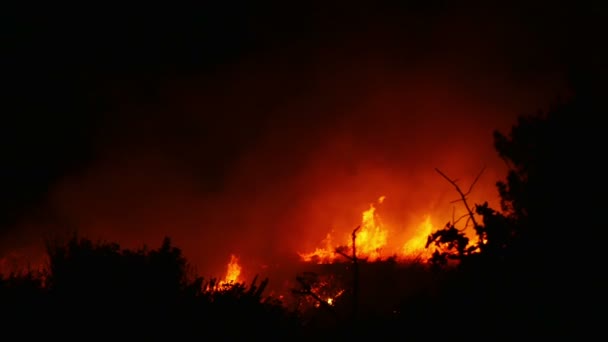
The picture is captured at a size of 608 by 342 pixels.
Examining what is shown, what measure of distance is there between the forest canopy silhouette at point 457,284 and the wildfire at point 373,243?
104 ft

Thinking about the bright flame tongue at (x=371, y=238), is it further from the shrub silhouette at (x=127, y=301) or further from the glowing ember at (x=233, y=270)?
the shrub silhouette at (x=127, y=301)

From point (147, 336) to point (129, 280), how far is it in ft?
10.1

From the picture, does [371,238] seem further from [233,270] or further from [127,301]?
[127,301]

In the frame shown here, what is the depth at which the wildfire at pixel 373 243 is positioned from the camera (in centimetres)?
5484

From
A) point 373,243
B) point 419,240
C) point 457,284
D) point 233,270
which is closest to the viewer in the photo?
point 457,284

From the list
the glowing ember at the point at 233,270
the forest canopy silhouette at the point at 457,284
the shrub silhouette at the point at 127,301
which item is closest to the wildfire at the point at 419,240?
the glowing ember at the point at 233,270

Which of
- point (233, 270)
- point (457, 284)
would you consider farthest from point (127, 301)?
point (233, 270)

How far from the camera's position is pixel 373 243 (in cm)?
5903

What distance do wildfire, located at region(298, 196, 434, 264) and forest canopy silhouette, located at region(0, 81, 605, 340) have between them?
31.7 metres

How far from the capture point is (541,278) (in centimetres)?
1159

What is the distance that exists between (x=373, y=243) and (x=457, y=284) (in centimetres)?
4536

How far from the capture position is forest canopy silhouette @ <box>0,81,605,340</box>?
1158 cm

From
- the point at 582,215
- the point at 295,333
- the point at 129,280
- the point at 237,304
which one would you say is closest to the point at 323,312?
the point at 295,333

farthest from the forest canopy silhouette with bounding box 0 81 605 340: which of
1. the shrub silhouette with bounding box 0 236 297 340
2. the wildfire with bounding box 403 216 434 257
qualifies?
the wildfire with bounding box 403 216 434 257
